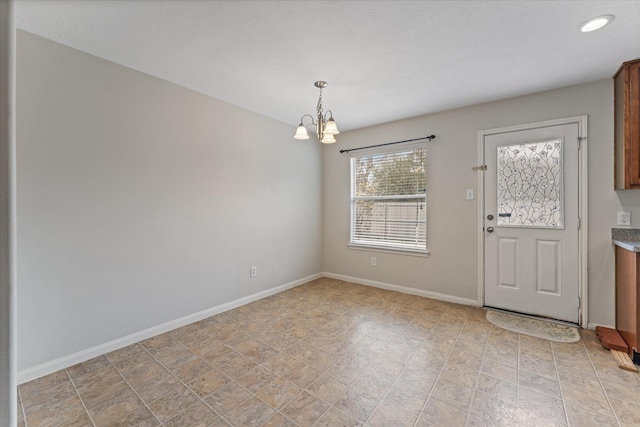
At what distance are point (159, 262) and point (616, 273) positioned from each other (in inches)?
171

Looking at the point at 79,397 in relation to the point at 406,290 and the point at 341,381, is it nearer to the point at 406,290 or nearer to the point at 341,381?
the point at 341,381

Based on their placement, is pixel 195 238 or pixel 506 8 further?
pixel 195 238

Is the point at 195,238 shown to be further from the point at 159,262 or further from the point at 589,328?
the point at 589,328

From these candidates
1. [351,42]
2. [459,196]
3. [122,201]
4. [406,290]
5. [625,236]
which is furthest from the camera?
[406,290]

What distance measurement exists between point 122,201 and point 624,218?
4552mm

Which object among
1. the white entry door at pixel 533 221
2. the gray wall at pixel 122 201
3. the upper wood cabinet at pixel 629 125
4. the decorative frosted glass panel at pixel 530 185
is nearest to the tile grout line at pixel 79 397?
the gray wall at pixel 122 201

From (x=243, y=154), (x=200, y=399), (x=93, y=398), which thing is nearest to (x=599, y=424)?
(x=200, y=399)

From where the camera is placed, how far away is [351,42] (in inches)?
79.7

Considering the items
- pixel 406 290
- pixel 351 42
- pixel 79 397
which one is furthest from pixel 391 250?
pixel 79 397

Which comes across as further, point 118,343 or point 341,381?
point 118,343

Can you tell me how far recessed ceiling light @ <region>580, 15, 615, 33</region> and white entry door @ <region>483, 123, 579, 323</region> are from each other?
1136mm

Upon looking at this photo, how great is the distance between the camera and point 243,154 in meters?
3.38

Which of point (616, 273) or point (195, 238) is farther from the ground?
point (195, 238)

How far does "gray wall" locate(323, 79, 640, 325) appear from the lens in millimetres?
2586
